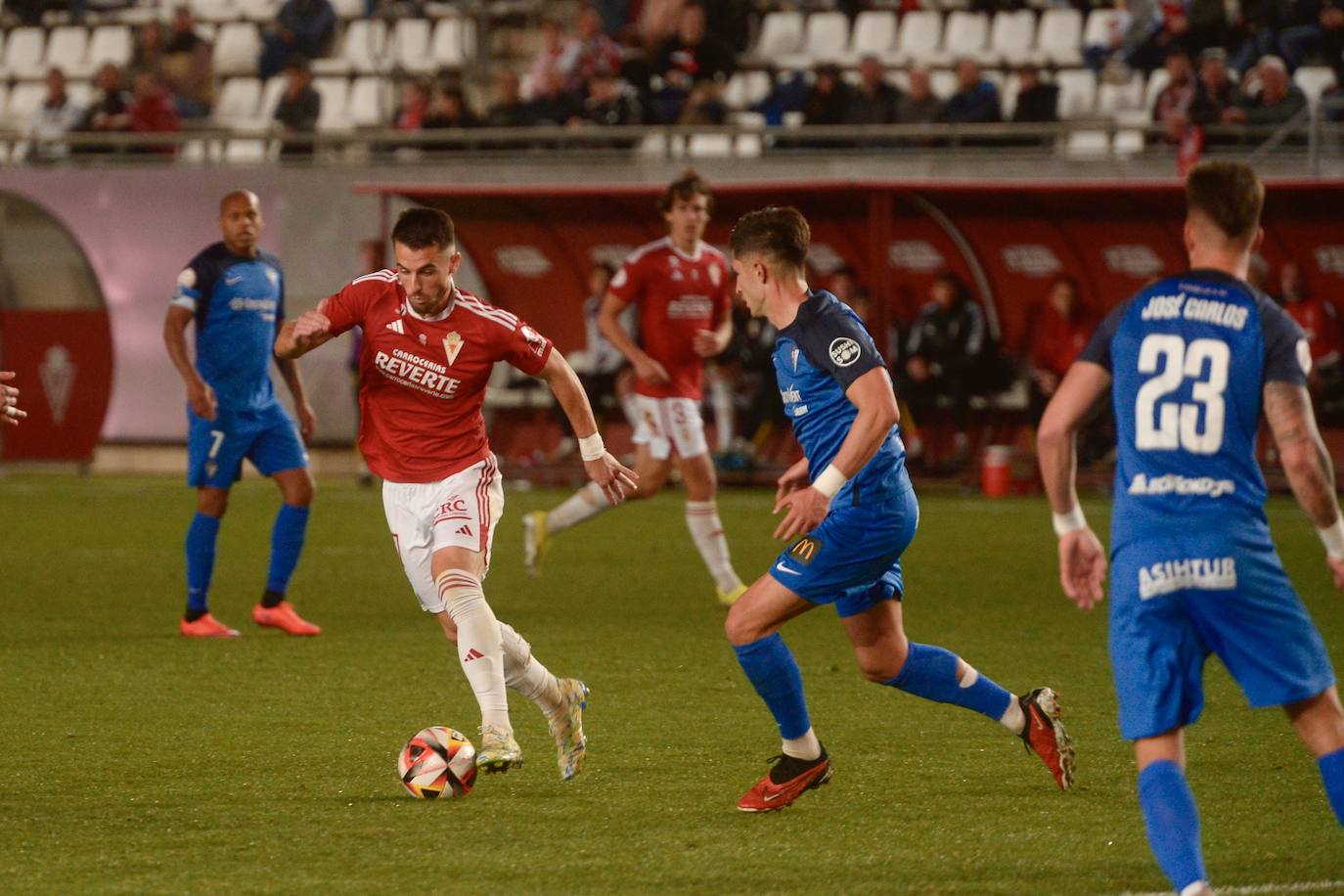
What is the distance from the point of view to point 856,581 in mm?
5941

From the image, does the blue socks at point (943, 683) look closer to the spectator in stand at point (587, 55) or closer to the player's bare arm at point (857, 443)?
the player's bare arm at point (857, 443)

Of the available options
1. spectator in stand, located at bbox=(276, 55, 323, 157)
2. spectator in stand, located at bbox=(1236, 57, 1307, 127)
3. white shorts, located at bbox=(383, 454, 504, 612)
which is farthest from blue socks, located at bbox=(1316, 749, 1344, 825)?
spectator in stand, located at bbox=(276, 55, 323, 157)

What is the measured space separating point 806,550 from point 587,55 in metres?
16.0

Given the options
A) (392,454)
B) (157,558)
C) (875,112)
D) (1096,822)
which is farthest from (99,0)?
(1096,822)

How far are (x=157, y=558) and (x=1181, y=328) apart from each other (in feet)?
33.6

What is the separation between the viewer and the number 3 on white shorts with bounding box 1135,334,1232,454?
14.3ft

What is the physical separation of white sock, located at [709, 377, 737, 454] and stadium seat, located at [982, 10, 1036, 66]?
4.89 m

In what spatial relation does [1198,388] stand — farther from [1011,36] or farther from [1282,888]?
[1011,36]

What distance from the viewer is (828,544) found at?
5.88 meters

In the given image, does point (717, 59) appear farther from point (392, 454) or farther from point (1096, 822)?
point (1096, 822)

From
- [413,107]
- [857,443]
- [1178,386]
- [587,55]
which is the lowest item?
Result: [413,107]

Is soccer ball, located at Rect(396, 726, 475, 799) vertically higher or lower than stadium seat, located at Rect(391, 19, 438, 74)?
higher

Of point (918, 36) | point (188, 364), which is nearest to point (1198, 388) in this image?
point (188, 364)

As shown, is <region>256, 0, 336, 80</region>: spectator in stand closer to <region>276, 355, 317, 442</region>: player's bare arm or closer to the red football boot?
<region>276, 355, 317, 442</region>: player's bare arm
